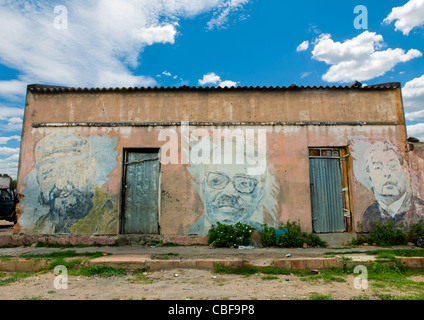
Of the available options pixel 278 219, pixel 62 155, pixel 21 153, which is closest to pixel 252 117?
pixel 278 219

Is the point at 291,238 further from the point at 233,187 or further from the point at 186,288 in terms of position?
the point at 186,288

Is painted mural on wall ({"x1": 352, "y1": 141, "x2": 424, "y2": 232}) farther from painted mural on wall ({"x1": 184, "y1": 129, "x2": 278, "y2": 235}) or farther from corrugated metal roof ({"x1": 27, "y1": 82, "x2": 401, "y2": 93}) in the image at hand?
painted mural on wall ({"x1": 184, "y1": 129, "x2": 278, "y2": 235})

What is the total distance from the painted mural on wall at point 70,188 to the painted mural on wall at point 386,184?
702 cm

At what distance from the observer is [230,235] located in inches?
285

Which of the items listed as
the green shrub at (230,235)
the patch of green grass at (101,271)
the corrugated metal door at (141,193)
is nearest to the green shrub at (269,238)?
the green shrub at (230,235)

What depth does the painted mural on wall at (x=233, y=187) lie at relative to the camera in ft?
24.7

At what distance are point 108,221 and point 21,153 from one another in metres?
3.31

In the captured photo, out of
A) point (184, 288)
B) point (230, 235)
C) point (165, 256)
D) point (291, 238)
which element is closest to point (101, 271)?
point (165, 256)

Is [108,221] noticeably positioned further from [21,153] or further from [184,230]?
[21,153]

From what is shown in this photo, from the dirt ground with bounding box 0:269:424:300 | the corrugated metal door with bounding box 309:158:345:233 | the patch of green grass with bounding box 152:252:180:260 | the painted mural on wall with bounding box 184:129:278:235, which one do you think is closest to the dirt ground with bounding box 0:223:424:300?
the dirt ground with bounding box 0:269:424:300

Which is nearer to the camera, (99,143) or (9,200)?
(99,143)

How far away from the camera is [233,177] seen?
25.2 feet

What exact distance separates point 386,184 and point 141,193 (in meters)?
6.97

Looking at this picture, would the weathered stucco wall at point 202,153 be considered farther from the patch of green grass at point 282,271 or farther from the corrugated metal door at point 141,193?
the patch of green grass at point 282,271
